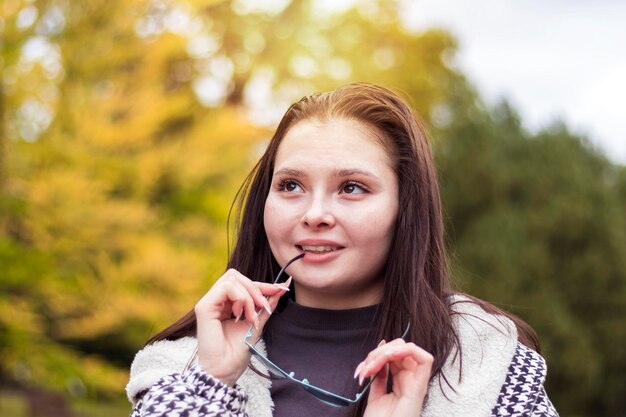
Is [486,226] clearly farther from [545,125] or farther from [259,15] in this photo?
[259,15]

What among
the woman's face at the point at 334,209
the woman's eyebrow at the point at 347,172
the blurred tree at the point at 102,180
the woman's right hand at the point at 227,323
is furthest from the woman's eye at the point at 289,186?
the blurred tree at the point at 102,180

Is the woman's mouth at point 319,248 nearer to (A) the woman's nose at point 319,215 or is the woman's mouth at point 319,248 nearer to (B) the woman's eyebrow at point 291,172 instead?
(A) the woman's nose at point 319,215

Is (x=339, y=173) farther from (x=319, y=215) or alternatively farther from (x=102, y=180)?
(x=102, y=180)

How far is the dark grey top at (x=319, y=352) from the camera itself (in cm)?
186

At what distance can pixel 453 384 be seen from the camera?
1822mm

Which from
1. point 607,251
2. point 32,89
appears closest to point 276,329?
point 32,89

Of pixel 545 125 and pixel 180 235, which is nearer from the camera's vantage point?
pixel 180 235

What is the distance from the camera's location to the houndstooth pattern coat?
67.5 inches

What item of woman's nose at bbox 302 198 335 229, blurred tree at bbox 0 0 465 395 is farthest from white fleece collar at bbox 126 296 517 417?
blurred tree at bbox 0 0 465 395

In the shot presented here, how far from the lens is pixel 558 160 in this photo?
40.9 ft

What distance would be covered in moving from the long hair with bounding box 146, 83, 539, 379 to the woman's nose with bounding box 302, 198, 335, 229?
0.59 feet

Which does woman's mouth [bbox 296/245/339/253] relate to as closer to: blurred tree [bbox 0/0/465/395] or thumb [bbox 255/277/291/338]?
thumb [bbox 255/277/291/338]

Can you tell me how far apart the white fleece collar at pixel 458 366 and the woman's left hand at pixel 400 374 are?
5.6 inches

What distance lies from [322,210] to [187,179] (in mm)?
6899
